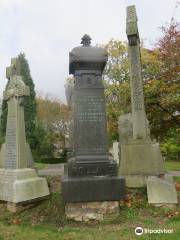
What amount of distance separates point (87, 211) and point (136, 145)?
2.61 meters

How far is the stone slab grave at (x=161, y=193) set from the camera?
7.72m

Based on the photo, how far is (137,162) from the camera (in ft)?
29.7

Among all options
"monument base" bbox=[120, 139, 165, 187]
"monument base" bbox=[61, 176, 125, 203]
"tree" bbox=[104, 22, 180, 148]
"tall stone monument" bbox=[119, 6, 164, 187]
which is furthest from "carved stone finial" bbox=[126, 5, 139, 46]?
"tree" bbox=[104, 22, 180, 148]

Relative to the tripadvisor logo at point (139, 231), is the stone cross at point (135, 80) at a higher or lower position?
higher

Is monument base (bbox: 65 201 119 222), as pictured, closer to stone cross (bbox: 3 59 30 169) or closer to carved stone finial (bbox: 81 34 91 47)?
stone cross (bbox: 3 59 30 169)

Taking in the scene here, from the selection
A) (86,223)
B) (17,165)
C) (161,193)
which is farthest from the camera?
(17,165)

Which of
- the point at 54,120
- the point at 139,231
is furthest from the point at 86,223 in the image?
the point at 54,120

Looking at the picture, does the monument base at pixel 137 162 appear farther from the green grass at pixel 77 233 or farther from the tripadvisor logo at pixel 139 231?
the tripadvisor logo at pixel 139 231

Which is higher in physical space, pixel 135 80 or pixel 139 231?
pixel 135 80

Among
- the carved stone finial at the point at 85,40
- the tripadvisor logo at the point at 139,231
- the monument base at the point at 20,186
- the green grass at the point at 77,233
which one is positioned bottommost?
the green grass at the point at 77,233

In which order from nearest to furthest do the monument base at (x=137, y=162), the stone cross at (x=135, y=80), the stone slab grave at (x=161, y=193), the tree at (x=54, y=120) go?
the stone slab grave at (x=161, y=193), the monument base at (x=137, y=162), the stone cross at (x=135, y=80), the tree at (x=54, y=120)

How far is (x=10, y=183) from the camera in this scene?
8.30 m

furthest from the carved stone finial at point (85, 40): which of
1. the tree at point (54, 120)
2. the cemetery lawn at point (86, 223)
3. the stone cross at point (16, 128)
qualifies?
the tree at point (54, 120)

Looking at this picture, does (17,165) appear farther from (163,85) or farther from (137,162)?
(163,85)
